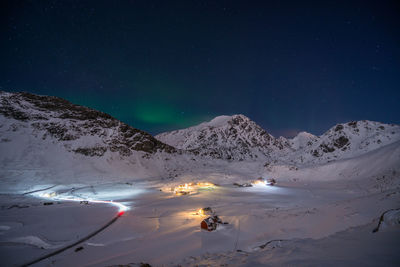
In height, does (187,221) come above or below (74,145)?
below

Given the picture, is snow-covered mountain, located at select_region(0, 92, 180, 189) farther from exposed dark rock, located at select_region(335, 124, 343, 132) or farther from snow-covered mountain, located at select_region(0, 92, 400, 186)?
exposed dark rock, located at select_region(335, 124, 343, 132)

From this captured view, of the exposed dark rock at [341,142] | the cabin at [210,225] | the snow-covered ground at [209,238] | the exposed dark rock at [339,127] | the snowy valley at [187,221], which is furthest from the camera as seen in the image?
the exposed dark rock at [339,127]

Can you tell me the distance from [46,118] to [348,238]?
7014cm

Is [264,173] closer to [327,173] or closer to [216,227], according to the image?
[327,173]

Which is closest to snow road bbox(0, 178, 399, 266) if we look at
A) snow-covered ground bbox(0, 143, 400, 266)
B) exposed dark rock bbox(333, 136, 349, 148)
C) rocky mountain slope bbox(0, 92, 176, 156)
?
snow-covered ground bbox(0, 143, 400, 266)

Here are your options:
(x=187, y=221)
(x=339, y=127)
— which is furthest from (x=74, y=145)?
(x=339, y=127)

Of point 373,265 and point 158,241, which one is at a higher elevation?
point 373,265

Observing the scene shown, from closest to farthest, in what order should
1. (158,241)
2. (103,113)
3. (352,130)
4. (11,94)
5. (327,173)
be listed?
(158,241)
(327,173)
(11,94)
(103,113)
(352,130)

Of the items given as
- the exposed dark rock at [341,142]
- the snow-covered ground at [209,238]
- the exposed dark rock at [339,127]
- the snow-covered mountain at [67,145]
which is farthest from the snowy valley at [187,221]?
the exposed dark rock at [339,127]

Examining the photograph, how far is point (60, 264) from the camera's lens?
6.70m

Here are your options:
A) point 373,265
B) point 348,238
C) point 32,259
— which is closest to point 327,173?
point 348,238

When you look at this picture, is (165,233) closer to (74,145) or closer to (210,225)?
(210,225)

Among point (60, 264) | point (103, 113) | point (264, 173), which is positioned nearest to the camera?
point (60, 264)

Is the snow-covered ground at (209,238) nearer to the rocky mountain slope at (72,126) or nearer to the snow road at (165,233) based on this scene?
the snow road at (165,233)
